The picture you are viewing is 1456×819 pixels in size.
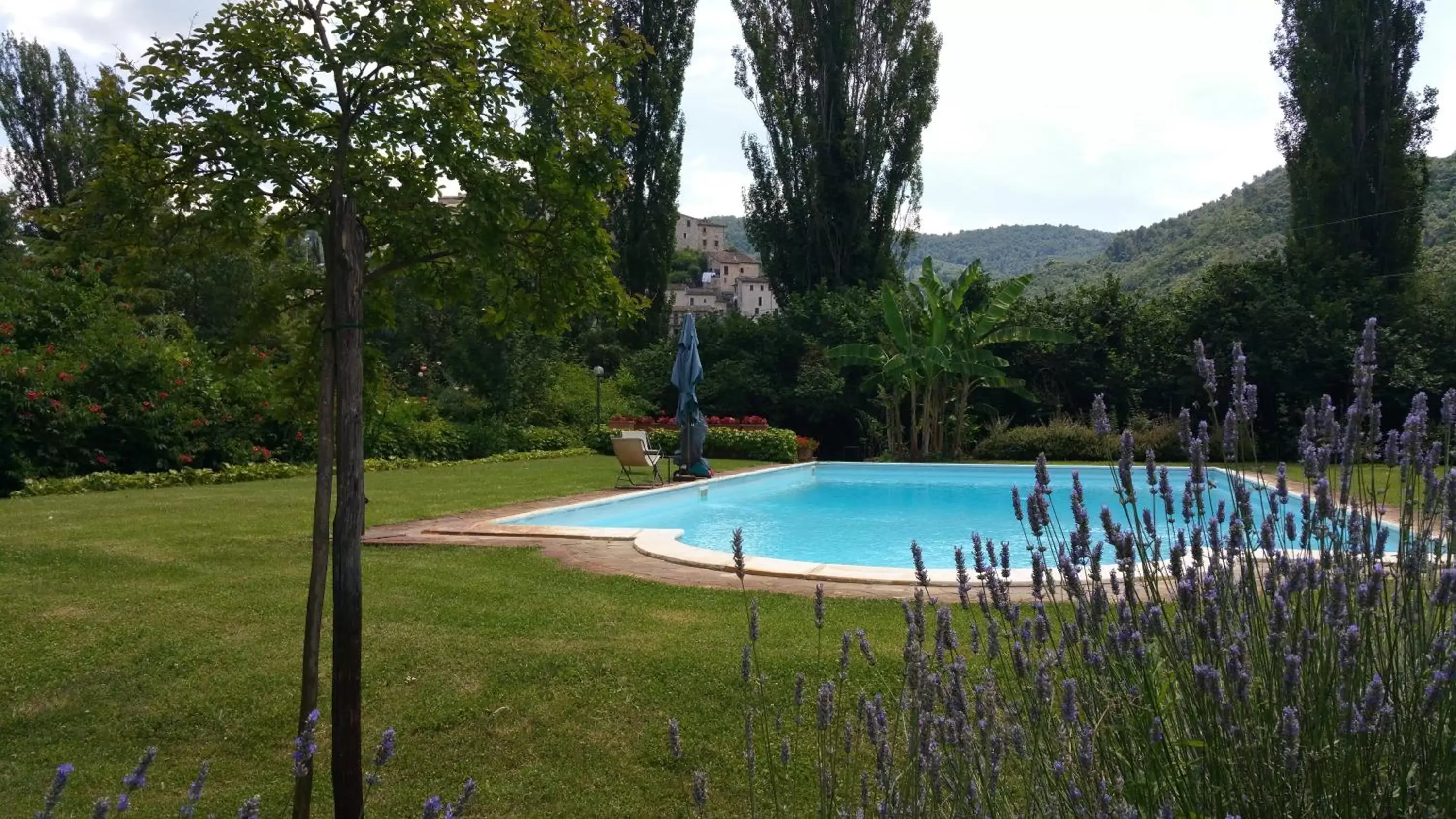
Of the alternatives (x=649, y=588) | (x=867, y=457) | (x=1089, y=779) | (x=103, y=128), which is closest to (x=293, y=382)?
(x=103, y=128)

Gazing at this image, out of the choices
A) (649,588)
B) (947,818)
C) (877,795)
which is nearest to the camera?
(947,818)

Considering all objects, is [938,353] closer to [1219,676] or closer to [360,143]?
[360,143]

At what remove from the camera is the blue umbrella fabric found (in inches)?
552

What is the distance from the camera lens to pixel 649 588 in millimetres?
6266

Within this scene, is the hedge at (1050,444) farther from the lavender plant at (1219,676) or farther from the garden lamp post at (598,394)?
the lavender plant at (1219,676)

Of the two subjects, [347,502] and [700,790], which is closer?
[700,790]

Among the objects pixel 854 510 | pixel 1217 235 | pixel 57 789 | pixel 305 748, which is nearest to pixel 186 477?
pixel 854 510

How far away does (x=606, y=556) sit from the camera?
25.1 feet

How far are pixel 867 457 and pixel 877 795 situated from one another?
18242 mm

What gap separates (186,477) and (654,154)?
16.8 metres

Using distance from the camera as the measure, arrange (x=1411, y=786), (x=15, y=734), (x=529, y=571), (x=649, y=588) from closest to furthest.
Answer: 1. (x=1411, y=786)
2. (x=15, y=734)
3. (x=649, y=588)
4. (x=529, y=571)

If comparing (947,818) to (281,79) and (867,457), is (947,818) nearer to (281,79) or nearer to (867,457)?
(281,79)

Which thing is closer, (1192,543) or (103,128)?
(1192,543)

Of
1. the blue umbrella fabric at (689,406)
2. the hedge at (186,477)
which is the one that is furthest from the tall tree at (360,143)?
the blue umbrella fabric at (689,406)
